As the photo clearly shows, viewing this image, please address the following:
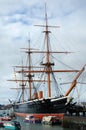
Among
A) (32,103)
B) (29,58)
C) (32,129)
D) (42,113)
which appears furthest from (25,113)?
(32,129)

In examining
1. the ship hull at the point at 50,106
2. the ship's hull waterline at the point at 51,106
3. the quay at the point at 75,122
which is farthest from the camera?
the ship hull at the point at 50,106

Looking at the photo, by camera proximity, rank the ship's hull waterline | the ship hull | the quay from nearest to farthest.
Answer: the quay
the ship's hull waterline
the ship hull

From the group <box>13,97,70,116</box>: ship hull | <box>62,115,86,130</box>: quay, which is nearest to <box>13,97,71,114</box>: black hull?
<box>13,97,70,116</box>: ship hull

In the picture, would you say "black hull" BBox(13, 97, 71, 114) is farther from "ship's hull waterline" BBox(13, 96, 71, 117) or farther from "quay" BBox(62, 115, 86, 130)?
"quay" BBox(62, 115, 86, 130)

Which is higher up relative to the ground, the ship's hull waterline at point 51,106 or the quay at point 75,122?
the ship's hull waterline at point 51,106

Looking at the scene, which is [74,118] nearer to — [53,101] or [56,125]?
[56,125]

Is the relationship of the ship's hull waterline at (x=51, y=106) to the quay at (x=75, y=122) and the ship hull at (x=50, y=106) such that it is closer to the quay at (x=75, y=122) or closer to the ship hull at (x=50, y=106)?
the ship hull at (x=50, y=106)

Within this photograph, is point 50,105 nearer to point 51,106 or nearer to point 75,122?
point 51,106

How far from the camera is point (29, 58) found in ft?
402

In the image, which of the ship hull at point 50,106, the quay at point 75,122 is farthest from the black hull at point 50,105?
the quay at point 75,122

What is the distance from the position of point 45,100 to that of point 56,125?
12796 mm

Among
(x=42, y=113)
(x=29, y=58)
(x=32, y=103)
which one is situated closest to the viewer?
(x=42, y=113)

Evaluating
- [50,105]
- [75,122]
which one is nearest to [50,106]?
[50,105]

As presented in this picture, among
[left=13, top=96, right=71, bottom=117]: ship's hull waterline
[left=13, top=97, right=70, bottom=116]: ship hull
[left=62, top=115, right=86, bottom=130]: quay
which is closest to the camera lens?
[left=62, top=115, right=86, bottom=130]: quay
